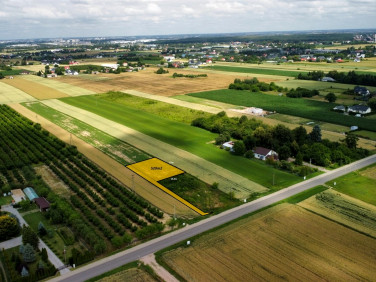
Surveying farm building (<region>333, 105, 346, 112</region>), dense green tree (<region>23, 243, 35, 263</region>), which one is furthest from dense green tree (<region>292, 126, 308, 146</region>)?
dense green tree (<region>23, 243, 35, 263</region>)

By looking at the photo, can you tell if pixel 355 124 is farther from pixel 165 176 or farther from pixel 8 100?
pixel 8 100

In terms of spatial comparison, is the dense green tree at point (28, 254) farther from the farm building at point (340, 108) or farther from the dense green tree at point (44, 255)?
the farm building at point (340, 108)

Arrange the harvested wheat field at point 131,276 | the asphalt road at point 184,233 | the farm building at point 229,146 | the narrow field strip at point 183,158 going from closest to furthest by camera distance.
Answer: the harvested wheat field at point 131,276 → the asphalt road at point 184,233 → the narrow field strip at point 183,158 → the farm building at point 229,146

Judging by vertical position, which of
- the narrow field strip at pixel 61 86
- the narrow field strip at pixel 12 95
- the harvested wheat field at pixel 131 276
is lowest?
the harvested wheat field at pixel 131 276

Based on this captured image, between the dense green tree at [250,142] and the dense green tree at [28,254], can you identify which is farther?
the dense green tree at [250,142]

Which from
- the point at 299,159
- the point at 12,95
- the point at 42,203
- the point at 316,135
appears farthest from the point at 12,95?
the point at 299,159

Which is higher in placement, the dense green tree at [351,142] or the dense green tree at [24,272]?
the dense green tree at [351,142]

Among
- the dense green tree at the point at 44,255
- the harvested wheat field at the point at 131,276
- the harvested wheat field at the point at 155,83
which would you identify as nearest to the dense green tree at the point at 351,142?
the harvested wheat field at the point at 131,276
